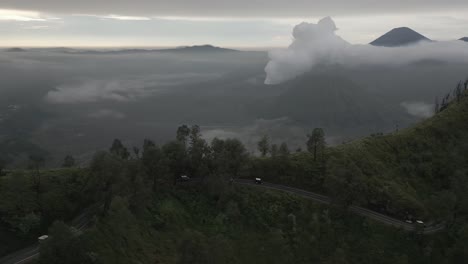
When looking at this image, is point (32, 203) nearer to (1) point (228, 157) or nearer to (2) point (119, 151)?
(2) point (119, 151)

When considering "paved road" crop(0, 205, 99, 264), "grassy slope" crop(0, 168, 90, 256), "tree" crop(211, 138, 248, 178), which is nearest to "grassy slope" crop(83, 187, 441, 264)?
"tree" crop(211, 138, 248, 178)

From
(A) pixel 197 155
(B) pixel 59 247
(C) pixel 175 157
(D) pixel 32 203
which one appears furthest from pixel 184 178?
(B) pixel 59 247

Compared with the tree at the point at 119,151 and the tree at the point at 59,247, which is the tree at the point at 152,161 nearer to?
the tree at the point at 119,151

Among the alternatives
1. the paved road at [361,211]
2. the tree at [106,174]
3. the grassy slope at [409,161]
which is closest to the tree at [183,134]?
the paved road at [361,211]

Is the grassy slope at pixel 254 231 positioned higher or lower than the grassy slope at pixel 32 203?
lower

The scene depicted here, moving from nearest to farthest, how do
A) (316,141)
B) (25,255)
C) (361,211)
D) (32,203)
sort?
(25,255), (32,203), (361,211), (316,141)

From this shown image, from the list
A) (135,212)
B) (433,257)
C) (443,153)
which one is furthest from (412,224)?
(135,212)
